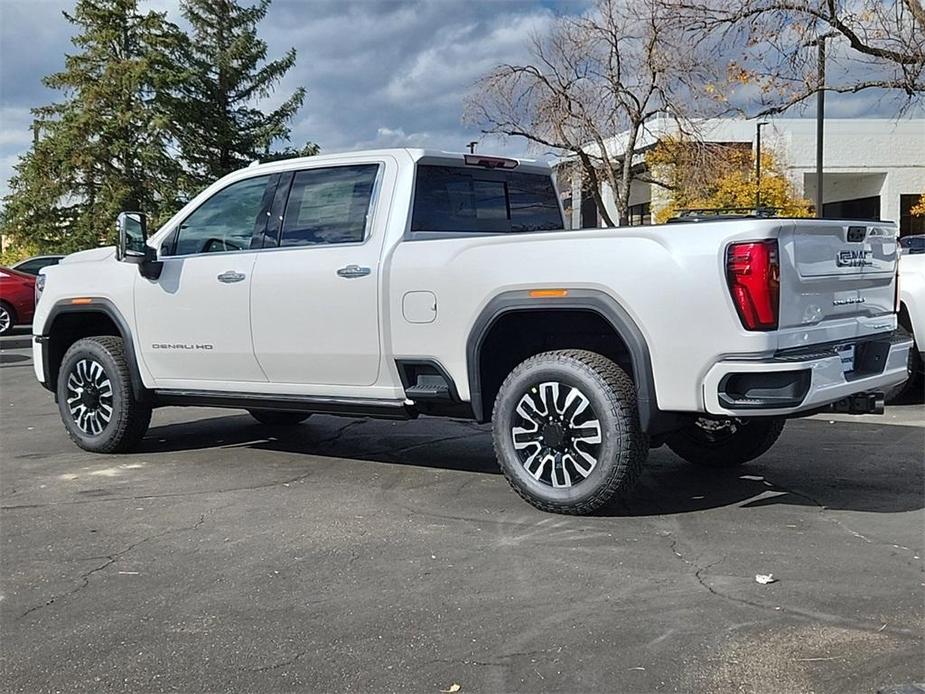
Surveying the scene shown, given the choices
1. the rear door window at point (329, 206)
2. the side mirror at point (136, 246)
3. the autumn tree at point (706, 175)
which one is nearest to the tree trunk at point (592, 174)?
the autumn tree at point (706, 175)

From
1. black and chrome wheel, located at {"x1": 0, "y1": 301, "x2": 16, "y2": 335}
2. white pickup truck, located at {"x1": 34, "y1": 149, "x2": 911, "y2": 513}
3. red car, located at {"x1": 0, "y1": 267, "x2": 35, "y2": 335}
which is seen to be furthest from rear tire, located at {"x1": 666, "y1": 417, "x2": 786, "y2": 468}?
black and chrome wheel, located at {"x1": 0, "y1": 301, "x2": 16, "y2": 335}

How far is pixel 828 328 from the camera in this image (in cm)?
477

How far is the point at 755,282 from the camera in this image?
173 inches

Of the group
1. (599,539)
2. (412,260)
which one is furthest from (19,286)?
(599,539)

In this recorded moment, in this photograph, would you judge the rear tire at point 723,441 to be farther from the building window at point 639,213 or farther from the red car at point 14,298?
the building window at point 639,213

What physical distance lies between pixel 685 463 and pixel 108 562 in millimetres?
3759

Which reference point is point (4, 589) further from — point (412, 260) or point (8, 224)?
point (8, 224)

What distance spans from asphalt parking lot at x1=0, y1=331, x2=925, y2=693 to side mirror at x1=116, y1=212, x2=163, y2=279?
4.56 ft

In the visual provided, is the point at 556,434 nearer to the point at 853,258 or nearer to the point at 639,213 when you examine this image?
the point at 853,258

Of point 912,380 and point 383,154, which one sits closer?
point 383,154

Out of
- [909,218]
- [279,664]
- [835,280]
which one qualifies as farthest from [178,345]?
[909,218]

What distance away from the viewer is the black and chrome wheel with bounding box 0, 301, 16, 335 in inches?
736

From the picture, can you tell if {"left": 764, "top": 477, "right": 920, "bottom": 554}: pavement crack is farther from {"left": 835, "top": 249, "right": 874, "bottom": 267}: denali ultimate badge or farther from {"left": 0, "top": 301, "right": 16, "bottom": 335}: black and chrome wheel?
{"left": 0, "top": 301, "right": 16, "bottom": 335}: black and chrome wheel

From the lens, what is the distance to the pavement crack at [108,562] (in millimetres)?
4016
